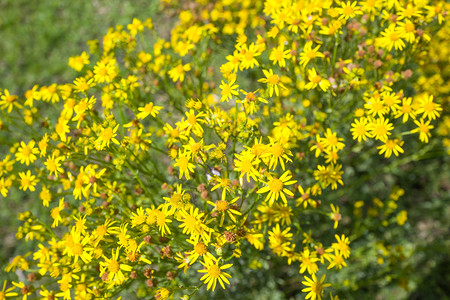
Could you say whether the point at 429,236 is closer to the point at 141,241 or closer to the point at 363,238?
the point at 363,238

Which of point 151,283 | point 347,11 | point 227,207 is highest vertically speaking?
point 347,11

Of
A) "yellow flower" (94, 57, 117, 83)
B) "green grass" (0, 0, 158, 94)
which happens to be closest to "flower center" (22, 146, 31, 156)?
"yellow flower" (94, 57, 117, 83)

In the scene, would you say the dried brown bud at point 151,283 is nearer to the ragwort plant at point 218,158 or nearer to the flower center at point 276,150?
the ragwort plant at point 218,158

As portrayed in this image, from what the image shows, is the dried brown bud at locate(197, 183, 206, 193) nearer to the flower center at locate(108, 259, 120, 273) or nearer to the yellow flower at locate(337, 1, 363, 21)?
the flower center at locate(108, 259, 120, 273)

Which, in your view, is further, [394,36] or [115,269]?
[394,36]

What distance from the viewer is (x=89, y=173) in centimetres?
314

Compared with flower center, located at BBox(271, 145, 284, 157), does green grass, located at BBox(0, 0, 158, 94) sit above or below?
above

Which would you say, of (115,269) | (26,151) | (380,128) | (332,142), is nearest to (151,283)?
(115,269)

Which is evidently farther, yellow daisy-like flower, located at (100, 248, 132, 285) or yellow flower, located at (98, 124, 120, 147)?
yellow flower, located at (98, 124, 120, 147)

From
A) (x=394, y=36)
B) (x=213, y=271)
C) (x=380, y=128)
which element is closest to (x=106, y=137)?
(x=213, y=271)

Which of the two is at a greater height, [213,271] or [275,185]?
[275,185]

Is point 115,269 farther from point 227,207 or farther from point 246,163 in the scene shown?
point 246,163

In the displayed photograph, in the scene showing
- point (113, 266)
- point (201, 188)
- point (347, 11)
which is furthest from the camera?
point (347, 11)

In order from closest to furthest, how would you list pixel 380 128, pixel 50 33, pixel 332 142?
pixel 380 128 < pixel 332 142 < pixel 50 33
